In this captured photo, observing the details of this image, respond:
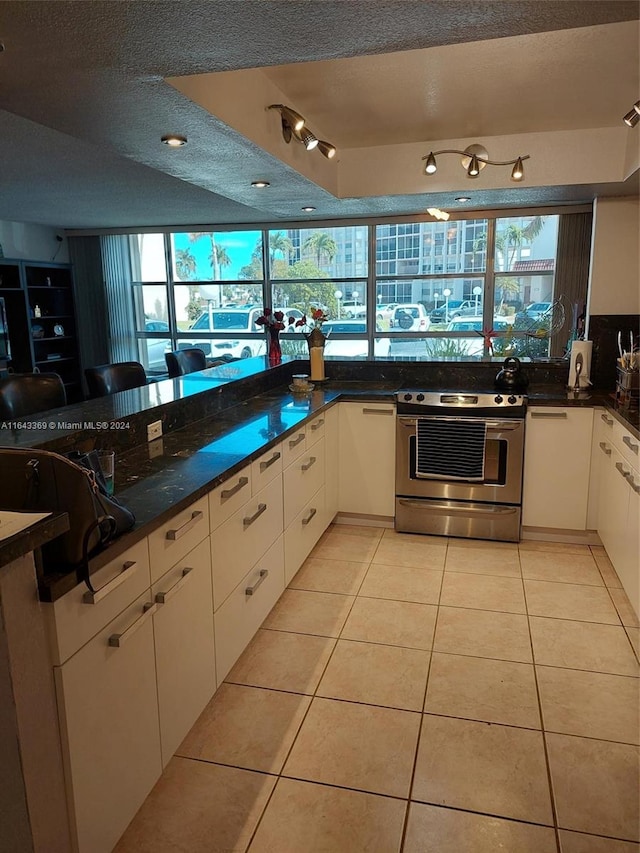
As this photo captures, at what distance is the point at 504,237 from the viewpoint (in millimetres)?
6625

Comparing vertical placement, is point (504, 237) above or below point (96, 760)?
above

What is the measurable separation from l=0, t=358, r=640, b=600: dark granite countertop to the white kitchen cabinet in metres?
0.10

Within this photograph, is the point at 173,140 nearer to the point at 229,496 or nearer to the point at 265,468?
the point at 265,468

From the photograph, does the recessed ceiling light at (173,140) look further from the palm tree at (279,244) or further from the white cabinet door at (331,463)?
the palm tree at (279,244)

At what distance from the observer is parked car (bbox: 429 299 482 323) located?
6.92 m

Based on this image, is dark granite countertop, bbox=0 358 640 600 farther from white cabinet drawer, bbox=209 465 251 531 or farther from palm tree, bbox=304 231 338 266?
palm tree, bbox=304 231 338 266

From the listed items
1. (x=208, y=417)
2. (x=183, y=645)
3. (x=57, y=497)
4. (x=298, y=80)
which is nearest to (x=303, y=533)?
(x=208, y=417)

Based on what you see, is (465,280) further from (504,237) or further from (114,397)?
(114,397)

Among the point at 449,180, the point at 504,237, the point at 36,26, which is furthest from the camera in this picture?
the point at 504,237

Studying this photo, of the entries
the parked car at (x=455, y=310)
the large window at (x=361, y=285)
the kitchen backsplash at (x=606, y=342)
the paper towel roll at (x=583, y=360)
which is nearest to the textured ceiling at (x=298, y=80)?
the kitchen backsplash at (x=606, y=342)

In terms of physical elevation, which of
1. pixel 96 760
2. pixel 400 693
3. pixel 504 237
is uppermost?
pixel 504 237

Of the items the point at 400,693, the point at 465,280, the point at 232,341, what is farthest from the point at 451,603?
the point at 232,341

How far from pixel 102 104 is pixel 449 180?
8.09 ft

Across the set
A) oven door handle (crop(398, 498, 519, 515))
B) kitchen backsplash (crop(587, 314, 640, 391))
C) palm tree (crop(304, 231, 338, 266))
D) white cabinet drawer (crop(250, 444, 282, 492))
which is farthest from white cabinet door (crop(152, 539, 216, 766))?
palm tree (crop(304, 231, 338, 266))
